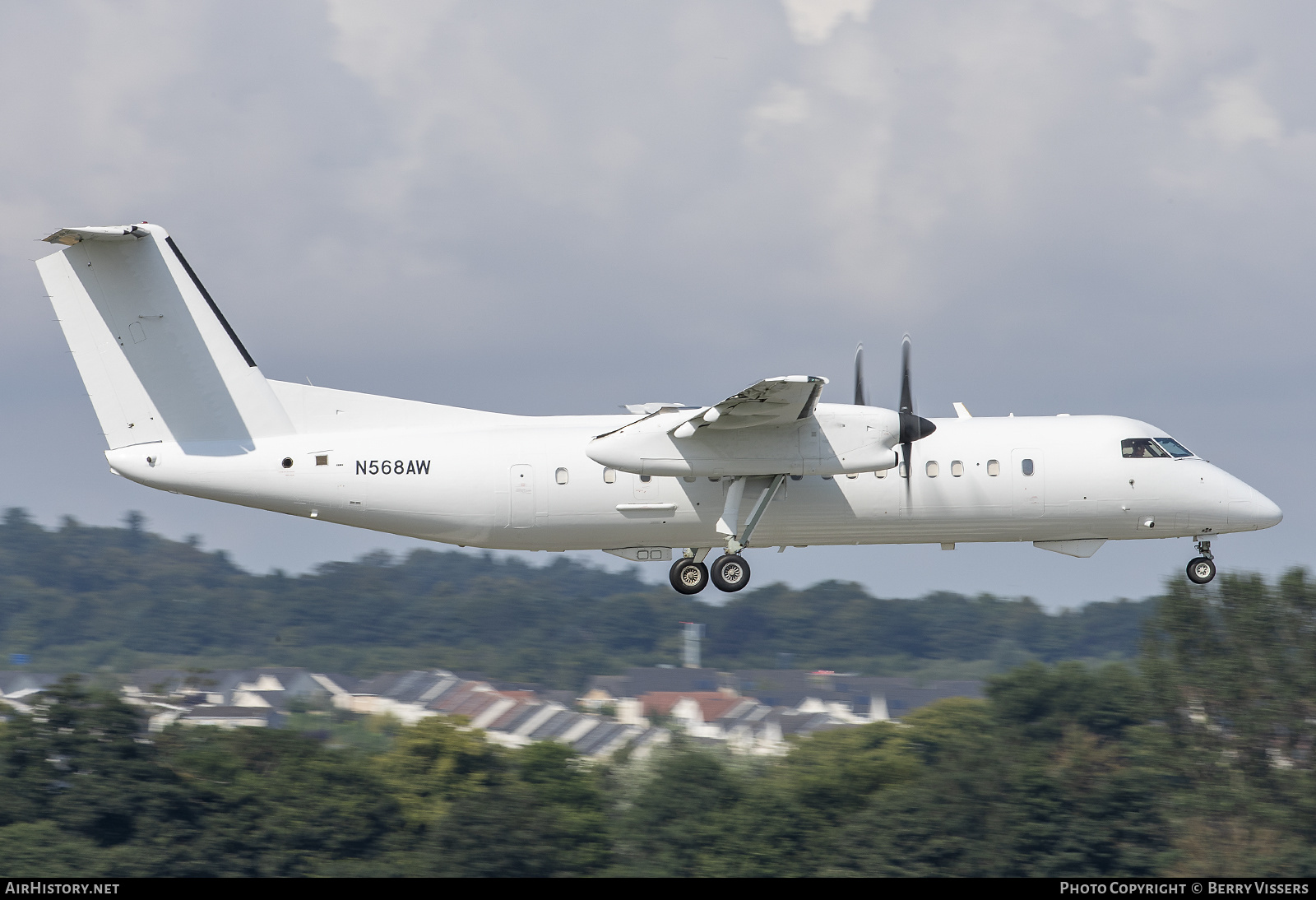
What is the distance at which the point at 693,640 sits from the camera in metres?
106

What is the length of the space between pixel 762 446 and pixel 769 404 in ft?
3.10

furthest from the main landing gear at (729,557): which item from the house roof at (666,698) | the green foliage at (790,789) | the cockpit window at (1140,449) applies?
the house roof at (666,698)

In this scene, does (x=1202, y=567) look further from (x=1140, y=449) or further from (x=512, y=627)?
(x=512, y=627)

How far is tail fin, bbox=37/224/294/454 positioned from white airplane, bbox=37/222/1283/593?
0.08 feet

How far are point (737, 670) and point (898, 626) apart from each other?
19201 mm

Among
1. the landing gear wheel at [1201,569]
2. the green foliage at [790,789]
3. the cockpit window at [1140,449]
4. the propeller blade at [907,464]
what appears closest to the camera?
the propeller blade at [907,464]

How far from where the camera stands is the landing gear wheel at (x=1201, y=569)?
2230cm

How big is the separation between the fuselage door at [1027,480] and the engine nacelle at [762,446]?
2.36 meters

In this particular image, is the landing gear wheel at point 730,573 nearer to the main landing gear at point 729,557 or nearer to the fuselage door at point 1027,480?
the main landing gear at point 729,557

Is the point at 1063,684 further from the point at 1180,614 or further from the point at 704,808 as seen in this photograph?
the point at 704,808

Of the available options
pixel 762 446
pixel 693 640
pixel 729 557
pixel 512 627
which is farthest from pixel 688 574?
pixel 512 627
